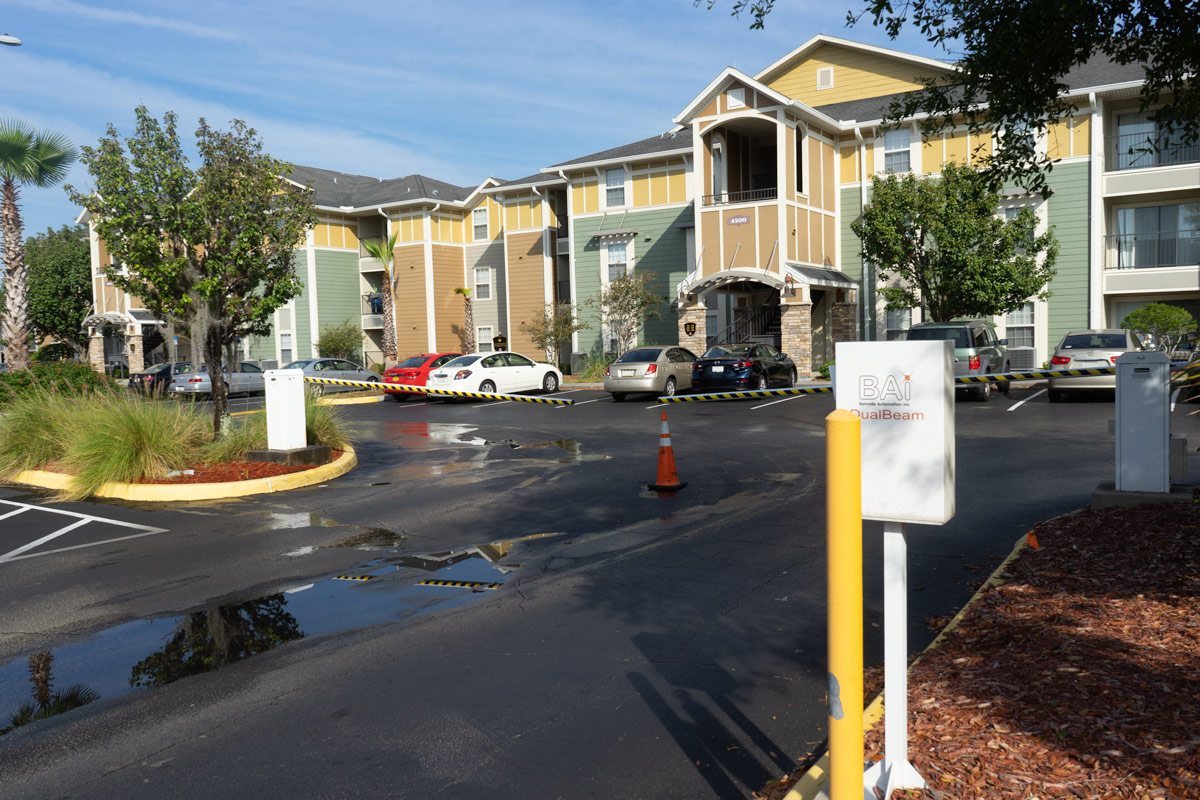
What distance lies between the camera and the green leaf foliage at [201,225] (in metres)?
13.7

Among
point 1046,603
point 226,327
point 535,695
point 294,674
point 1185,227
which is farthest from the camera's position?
point 1185,227

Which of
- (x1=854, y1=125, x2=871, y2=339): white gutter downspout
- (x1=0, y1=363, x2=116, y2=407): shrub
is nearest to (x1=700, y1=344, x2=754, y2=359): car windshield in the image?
(x1=854, y1=125, x2=871, y2=339): white gutter downspout

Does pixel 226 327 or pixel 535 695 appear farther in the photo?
pixel 226 327

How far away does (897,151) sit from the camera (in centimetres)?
3228

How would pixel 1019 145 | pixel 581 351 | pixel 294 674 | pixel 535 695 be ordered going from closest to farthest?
pixel 535 695
pixel 294 674
pixel 1019 145
pixel 581 351

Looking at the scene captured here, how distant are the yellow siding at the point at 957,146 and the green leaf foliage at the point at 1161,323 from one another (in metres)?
7.76

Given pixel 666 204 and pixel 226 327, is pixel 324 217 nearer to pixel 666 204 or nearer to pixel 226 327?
pixel 666 204

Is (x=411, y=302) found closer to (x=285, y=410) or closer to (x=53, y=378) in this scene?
(x=53, y=378)

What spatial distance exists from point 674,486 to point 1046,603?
19.5 feet

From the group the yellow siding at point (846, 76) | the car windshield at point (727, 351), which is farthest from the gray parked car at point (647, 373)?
the yellow siding at point (846, 76)

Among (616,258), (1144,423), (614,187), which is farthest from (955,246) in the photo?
(1144,423)

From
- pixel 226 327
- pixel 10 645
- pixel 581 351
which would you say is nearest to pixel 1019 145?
pixel 10 645

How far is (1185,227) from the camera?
1168 inches

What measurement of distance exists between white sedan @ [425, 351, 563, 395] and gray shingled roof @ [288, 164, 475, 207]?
53.6 feet
